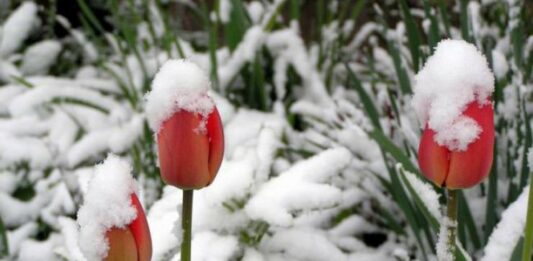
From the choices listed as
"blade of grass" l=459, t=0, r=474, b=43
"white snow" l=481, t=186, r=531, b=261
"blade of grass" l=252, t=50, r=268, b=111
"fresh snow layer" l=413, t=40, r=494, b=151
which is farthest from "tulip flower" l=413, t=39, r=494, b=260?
"blade of grass" l=252, t=50, r=268, b=111

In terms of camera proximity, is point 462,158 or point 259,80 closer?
point 462,158

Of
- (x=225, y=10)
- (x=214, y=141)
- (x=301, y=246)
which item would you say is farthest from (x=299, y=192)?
(x=225, y=10)

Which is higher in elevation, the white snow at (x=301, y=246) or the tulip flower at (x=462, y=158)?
the white snow at (x=301, y=246)

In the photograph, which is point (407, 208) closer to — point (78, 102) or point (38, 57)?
point (78, 102)

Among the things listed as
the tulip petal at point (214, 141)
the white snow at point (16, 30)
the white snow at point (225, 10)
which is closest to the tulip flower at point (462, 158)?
the tulip petal at point (214, 141)

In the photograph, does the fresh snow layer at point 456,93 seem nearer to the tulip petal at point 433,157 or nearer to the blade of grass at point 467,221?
the tulip petal at point 433,157

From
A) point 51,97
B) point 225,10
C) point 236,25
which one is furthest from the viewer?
point 225,10
